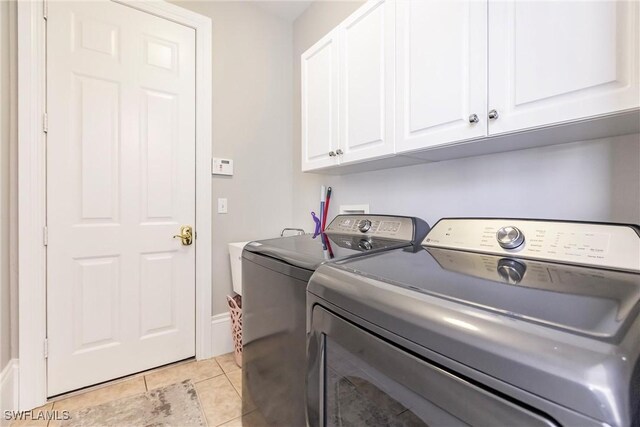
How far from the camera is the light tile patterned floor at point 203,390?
145cm

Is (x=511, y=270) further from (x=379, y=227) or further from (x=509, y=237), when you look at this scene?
(x=379, y=227)

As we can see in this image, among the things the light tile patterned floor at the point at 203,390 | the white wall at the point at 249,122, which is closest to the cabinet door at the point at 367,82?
the white wall at the point at 249,122

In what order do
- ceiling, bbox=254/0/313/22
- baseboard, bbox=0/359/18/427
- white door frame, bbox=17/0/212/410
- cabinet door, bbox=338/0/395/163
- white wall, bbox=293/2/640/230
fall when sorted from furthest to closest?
ceiling, bbox=254/0/313/22 → white door frame, bbox=17/0/212/410 → baseboard, bbox=0/359/18/427 → cabinet door, bbox=338/0/395/163 → white wall, bbox=293/2/640/230

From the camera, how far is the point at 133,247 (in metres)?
1.82

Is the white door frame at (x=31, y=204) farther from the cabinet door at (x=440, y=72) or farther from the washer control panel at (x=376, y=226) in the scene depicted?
the cabinet door at (x=440, y=72)

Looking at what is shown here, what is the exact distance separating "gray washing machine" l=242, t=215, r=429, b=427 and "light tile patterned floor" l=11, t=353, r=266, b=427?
0.20 metres

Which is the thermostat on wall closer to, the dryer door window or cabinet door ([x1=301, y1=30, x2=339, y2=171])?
cabinet door ([x1=301, y1=30, x2=339, y2=171])

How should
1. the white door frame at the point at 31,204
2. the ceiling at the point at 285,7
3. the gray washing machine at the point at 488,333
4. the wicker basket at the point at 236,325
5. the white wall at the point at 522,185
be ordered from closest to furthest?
the gray washing machine at the point at 488,333 < the white wall at the point at 522,185 < the white door frame at the point at 31,204 < the wicker basket at the point at 236,325 < the ceiling at the point at 285,7

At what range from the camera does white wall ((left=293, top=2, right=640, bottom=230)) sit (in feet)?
2.97

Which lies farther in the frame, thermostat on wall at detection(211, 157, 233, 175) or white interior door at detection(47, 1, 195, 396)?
thermostat on wall at detection(211, 157, 233, 175)

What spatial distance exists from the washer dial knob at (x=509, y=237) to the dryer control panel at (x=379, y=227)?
34 cm

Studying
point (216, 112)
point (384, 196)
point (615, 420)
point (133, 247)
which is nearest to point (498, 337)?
point (615, 420)

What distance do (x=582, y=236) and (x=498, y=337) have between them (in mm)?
629

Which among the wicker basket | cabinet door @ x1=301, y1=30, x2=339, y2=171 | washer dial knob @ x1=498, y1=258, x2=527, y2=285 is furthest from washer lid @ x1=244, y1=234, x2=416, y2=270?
the wicker basket
